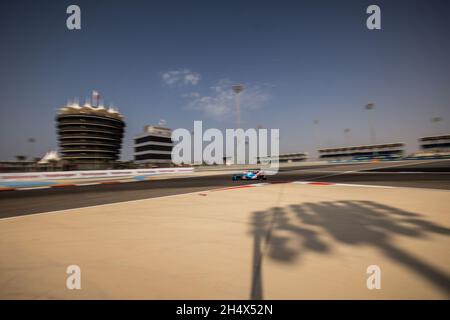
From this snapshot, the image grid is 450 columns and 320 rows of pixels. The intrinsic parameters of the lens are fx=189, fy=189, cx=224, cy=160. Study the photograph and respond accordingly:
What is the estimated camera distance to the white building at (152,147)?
84.6 m

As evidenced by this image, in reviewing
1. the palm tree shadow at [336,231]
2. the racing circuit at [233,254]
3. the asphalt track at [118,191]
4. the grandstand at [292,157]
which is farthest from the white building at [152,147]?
the palm tree shadow at [336,231]

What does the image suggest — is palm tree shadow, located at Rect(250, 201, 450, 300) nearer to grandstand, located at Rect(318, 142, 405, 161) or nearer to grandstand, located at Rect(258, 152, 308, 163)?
grandstand, located at Rect(318, 142, 405, 161)

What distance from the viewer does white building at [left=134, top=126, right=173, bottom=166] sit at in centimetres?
8456

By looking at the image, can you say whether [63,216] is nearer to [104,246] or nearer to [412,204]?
[104,246]

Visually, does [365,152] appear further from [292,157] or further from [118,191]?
[118,191]

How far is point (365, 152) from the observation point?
10269 cm

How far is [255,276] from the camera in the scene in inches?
86.9

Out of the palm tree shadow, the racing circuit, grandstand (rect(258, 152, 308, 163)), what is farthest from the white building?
the palm tree shadow

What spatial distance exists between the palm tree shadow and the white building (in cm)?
8445

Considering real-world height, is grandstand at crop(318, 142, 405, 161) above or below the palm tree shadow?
above

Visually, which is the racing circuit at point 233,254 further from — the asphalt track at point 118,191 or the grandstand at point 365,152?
the grandstand at point 365,152

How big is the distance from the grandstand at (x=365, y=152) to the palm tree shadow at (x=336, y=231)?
9440 centimetres
